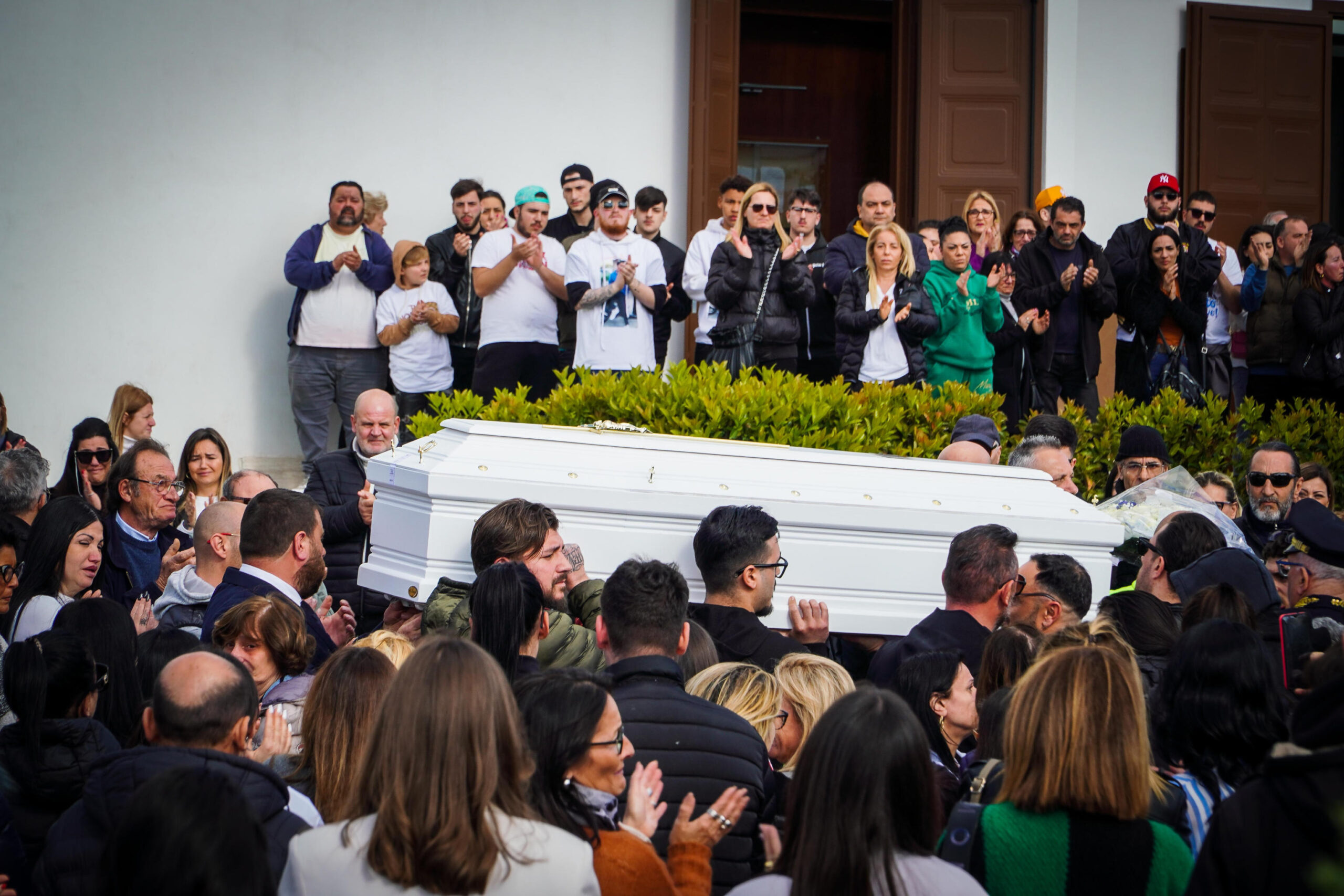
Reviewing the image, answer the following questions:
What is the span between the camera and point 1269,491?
21.5 feet

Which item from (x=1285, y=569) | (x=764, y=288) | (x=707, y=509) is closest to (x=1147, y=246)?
(x=764, y=288)

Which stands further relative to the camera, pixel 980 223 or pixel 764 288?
pixel 980 223

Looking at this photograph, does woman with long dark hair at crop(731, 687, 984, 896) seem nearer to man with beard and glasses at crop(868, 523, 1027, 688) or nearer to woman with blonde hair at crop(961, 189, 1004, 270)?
man with beard and glasses at crop(868, 523, 1027, 688)

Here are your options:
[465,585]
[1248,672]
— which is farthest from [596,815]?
[465,585]

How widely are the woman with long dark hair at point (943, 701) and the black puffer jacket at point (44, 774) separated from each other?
79.8 inches

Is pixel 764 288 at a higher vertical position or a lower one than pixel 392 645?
higher

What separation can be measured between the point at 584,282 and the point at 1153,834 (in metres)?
6.34

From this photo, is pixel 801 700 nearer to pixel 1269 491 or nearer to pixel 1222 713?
pixel 1222 713

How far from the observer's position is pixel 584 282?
8.45 metres

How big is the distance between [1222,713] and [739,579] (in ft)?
5.76

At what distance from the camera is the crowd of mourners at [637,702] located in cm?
224

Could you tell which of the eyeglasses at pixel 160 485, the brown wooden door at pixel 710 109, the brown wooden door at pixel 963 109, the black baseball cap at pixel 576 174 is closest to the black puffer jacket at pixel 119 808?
the eyeglasses at pixel 160 485

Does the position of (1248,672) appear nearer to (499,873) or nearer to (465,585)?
(499,873)

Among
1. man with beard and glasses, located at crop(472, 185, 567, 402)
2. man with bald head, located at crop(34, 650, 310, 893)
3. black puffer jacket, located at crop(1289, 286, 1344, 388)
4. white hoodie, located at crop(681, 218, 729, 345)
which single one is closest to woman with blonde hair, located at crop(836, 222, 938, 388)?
white hoodie, located at crop(681, 218, 729, 345)
